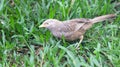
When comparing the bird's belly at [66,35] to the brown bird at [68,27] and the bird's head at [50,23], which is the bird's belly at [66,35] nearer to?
the brown bird at [68,27]

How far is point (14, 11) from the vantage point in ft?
21.3

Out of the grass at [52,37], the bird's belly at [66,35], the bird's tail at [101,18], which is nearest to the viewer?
the grass at [52,37]

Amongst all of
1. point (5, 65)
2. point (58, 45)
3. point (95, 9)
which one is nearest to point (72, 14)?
point (95, 9)

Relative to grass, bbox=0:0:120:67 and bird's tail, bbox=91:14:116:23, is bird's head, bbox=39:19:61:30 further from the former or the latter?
bird's tail, bbox=91:14:116:23

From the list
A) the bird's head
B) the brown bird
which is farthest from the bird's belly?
the bird's head

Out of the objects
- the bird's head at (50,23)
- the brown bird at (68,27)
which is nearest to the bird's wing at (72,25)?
the brown bird at (68,27)

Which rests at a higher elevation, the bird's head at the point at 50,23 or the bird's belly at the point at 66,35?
the bird's head at the point at 50,23

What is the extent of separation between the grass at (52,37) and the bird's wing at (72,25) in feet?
0.58

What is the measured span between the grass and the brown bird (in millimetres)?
113

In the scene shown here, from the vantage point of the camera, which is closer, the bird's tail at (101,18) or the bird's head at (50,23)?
the bird's head at (50,23)

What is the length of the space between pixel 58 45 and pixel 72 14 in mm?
855

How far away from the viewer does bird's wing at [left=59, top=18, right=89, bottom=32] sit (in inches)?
231

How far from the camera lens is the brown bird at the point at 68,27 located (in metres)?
5.84

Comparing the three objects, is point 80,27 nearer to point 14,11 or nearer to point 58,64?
point 58,64
